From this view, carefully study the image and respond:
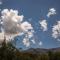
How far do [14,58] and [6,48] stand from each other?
2.77 m

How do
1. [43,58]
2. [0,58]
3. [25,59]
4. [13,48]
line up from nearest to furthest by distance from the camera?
[0,58], [13,48], [25,59], [43,58]

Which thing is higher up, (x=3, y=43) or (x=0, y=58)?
(x=3, y=43)

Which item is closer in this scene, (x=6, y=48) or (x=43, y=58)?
(x=6, y=48)

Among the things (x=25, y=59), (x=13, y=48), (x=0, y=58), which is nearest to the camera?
(x=0, y=58)

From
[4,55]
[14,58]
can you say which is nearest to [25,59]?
[14,58]

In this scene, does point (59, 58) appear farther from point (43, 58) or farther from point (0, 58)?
point (0, 58)

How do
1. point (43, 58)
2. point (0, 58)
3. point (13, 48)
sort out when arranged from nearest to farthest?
point (0, 58)
point (13, 48)
point (43, 58)

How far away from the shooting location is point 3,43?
1405 inches

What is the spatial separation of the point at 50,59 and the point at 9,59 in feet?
71.9

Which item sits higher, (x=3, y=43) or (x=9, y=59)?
(x=3, y=43)

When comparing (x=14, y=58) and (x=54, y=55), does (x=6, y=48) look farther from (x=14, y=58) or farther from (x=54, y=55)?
(x=54, y=55)

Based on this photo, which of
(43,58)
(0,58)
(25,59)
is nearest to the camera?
(0,58)

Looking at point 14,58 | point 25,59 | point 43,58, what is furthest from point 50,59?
point 14,58

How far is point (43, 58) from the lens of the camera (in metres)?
55.6
